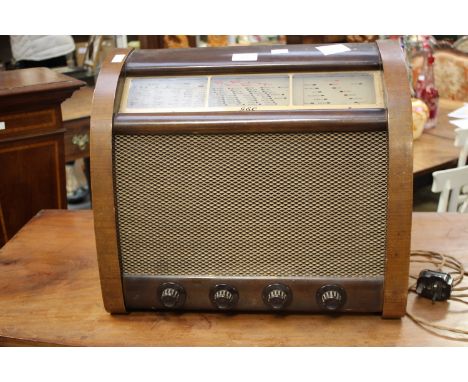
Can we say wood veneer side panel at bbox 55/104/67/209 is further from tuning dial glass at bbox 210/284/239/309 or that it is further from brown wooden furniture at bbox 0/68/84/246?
tuning dial glass at bbox 210/284/239/309

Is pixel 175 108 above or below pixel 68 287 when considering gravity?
above

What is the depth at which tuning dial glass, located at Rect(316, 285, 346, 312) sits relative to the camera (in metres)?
1.18

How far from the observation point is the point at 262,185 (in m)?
1.16

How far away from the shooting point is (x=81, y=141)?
3080 mm

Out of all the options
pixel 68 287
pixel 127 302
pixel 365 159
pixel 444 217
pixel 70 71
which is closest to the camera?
pixel 365 159

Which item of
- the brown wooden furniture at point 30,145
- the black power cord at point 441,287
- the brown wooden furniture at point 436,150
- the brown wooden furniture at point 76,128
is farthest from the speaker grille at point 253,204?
the brown wooden furniture at point 76,128

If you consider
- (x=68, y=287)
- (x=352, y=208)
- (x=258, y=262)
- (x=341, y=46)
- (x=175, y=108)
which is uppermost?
(x=341, y=46)

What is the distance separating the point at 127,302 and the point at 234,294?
0.73ft

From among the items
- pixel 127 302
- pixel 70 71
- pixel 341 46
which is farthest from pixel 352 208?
pixel 70 71

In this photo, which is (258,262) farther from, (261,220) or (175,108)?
(175,108)

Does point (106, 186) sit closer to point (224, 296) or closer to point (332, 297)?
point (224, 296)

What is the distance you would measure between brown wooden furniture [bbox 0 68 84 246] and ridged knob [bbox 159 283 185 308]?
3.39ft

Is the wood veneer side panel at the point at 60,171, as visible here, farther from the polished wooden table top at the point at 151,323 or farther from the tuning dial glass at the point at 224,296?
the tuning dial glass at the point at 224,296

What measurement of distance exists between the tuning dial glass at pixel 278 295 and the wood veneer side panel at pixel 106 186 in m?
0.30
